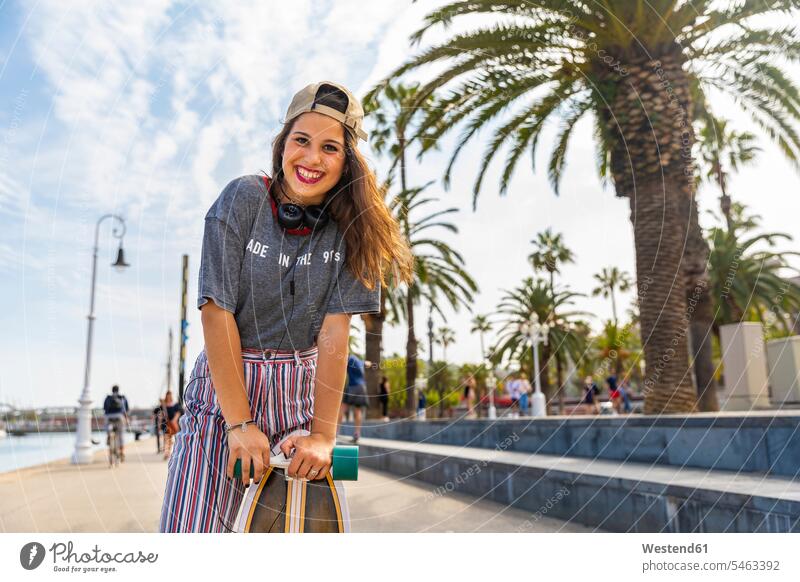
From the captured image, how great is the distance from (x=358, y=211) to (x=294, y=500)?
704 millimetres

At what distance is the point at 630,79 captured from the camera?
6668 mm

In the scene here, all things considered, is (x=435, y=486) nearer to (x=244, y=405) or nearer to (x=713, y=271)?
(x=244, y=405)

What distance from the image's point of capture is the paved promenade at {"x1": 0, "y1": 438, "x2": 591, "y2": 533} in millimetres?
3377

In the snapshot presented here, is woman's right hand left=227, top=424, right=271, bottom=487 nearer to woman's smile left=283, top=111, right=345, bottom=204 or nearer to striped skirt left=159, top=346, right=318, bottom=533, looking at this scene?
striped skirt left=159, top=346, right=318, bottom=533

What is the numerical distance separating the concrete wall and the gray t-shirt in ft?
2.75

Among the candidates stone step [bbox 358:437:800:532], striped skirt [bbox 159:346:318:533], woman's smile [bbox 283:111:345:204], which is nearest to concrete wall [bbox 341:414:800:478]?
stone step [bbox 358:437:800:532]

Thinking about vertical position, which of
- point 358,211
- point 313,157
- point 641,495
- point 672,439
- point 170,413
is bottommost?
point 641,495

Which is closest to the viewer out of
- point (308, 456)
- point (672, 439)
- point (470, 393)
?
point (308, 456)

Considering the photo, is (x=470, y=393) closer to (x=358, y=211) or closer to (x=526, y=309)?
(x=526, y=309)

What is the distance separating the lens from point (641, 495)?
10.3 ft

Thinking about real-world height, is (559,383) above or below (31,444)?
above

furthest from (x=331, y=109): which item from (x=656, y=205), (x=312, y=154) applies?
(x=656, y=205)
